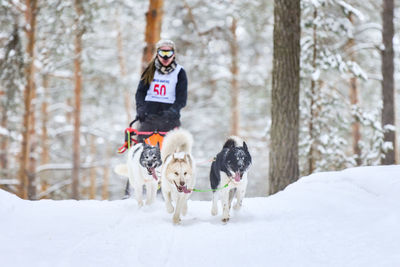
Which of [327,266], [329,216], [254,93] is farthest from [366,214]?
[254,93]

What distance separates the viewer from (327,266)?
278 cm

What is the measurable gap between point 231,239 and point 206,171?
13297 mm

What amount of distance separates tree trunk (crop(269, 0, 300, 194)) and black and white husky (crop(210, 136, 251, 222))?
6.69 feet

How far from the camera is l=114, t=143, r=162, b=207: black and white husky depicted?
13.5 ft

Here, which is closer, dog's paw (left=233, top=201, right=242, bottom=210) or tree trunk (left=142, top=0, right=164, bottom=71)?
dog's paw (left=233, top=201, right=242, bottom=210)

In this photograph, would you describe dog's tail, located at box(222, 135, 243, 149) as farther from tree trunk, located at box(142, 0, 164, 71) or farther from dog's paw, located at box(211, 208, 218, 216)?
tree trunk, located at box(142, 0, 164, 71)

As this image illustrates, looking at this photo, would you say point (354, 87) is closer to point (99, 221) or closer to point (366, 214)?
point (366, 214)

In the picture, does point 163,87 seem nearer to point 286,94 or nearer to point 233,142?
point 233,142

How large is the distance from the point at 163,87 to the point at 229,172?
71.5 inches

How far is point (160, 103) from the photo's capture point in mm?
5164

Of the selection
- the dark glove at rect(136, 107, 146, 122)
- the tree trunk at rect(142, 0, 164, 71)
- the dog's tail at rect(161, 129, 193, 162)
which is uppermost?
the tree trunk at rect(142, 0, 164, 71)

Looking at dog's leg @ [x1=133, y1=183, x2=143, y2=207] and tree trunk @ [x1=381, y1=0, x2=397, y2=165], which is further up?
tree trunk @ [x1=381, y1=0, x2=397, y2=165]

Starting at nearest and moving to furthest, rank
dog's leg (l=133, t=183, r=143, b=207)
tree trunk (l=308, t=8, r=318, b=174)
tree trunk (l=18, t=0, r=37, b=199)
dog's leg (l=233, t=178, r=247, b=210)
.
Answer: dog's leg (l=233, t=178, r=247, b=210) < dog's leg (l=133, t=183, r=143, b=207) < tree trunk (l=308, t=8, r=318, b=174) < tree trunk (l=18, t=0, r=37, b=199)

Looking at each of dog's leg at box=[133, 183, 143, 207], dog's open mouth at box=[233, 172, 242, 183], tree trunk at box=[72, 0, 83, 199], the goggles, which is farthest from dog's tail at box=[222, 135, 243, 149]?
tree trunk at box=[72, 0, 83, 199]
